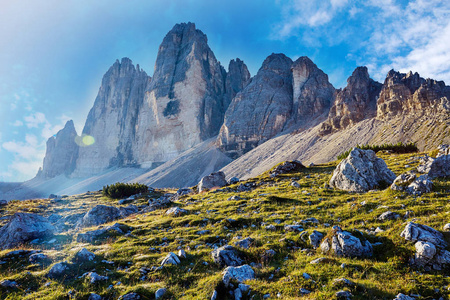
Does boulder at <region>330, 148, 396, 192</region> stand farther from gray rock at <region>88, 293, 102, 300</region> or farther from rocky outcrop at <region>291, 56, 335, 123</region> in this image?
rocky outcrop at <region>291, 56, 335, 123</region>

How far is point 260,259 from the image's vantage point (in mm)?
8523

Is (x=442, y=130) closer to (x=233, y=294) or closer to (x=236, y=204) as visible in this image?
(x=236, y=204)

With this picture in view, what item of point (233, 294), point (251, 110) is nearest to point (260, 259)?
point (233, 294)

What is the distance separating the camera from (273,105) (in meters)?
137

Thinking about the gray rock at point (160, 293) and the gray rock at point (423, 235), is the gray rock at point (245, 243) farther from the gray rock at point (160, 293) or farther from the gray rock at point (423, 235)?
the gray rock at point (423, 235)

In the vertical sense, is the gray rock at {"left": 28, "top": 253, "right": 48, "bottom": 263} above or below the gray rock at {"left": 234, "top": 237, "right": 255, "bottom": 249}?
above

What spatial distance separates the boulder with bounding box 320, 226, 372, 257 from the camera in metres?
7.88

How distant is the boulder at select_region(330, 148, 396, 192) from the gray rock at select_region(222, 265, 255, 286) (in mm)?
13205

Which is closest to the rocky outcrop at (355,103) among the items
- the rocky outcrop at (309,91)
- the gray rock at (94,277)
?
the rocky outcrop at (309,91)

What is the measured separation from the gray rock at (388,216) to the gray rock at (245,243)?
5.99 meters

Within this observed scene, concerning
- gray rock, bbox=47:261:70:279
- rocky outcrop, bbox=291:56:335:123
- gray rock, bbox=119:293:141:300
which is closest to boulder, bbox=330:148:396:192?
gray rock, bbox=119:293:141:300

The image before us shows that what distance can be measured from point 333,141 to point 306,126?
1286 inches

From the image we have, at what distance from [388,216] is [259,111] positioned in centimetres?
13038

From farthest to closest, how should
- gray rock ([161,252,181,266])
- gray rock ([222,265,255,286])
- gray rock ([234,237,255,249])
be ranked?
gray rock ([234,237,255,249]) < gray rock ([161,252,181,266]) < gray rock ([222,265,255,286])
